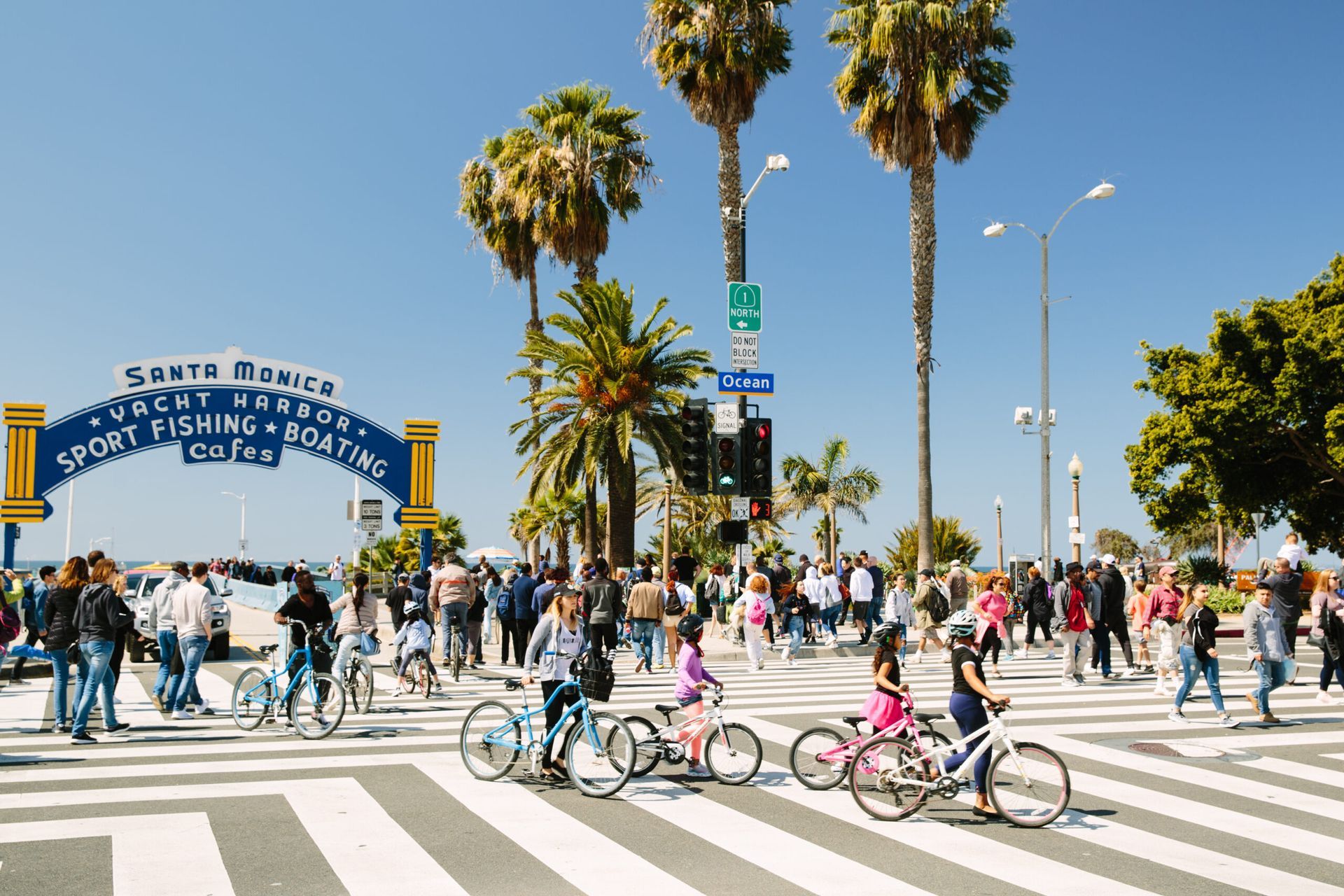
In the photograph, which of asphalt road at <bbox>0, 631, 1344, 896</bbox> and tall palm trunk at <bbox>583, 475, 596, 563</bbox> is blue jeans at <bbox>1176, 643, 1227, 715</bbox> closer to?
asphalt road at <bbox>0, 631, 1344, 896</bbox>

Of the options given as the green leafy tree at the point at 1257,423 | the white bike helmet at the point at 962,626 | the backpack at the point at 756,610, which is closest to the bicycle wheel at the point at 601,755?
the white bike helmet at the point at 962,626

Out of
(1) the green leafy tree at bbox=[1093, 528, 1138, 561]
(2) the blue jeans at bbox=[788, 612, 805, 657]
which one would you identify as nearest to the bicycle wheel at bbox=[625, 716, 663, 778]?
(2) the blue jeans at bbox=[788, 612, 805, 657]

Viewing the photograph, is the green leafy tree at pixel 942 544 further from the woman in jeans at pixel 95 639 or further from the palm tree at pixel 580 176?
the woman in jeans at pixel 95 639

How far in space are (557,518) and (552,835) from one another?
1669 inches

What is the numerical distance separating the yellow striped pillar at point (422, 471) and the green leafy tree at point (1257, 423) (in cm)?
2197

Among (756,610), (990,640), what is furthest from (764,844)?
(756,610)

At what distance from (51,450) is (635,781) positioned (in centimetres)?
1994

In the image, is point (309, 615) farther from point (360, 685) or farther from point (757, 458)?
point (757, 458)

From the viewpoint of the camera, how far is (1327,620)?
13.3 metres

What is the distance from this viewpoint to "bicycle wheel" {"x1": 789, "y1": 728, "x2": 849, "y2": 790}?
8828 millimetres

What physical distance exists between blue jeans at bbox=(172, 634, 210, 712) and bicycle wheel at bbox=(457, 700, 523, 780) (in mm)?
4335

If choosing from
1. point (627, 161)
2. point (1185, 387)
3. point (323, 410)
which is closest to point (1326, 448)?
point (1185, 387)

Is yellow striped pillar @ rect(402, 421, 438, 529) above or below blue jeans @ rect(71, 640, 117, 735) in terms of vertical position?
above

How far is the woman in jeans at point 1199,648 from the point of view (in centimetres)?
1184
